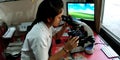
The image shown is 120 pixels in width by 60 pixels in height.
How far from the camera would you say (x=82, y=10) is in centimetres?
238

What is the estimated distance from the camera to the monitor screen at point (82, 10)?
2.29 metres

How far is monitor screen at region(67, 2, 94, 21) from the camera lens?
2.29 metres

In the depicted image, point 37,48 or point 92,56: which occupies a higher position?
point 37,48

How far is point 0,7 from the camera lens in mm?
2562

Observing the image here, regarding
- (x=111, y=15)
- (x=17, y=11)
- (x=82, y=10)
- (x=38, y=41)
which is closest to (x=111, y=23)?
(x=111, y=15)

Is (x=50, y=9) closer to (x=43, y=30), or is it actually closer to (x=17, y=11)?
(x=43, y=30)

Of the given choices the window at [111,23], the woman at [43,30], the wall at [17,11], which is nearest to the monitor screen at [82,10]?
the window at [111,23]

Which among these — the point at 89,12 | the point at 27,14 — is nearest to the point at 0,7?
the point at 27,14

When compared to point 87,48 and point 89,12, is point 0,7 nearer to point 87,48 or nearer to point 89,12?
point 89,12

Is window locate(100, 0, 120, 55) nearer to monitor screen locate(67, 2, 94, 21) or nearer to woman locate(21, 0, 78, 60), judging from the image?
monitor screen locate(67, 2, 94, 21)

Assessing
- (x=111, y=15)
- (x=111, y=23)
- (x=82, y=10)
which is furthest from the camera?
(x=111, y=15)

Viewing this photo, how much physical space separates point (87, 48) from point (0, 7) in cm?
160

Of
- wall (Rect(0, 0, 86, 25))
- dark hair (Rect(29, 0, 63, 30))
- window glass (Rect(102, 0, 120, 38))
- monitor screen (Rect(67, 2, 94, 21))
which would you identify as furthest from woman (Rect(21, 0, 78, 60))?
wall (Rect(0, 0, 86, 25))

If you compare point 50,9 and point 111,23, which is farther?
point 111,23
